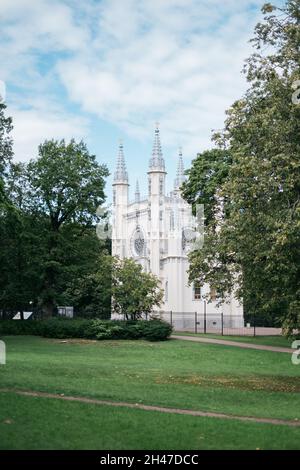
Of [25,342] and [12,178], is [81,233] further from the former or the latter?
[25,342]

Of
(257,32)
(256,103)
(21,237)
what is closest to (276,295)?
(256,103)

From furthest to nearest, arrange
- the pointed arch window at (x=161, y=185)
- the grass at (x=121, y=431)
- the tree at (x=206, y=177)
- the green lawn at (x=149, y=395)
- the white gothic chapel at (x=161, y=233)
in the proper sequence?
the pointed arch window at (x=161, y=185) < the white gothic chapel at (x=161, y=233) < the tree at (x=206, y=177) < the green lawn at (x=149, y=395) < the grass at (x=121, y=431)

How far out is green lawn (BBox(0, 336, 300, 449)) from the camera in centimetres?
1068

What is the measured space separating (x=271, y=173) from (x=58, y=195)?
29.0 meters

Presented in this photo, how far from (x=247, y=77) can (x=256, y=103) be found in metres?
0.89

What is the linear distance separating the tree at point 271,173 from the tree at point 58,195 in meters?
25.4

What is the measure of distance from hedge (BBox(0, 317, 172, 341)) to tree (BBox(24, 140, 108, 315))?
4843mm

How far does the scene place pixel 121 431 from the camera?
11125 millimetres

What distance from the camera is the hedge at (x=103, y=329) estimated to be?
127 feet

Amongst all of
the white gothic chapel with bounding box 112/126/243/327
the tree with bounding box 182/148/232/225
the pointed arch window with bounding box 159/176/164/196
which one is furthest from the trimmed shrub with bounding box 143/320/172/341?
the pointed arch window with bounding box 159/176/164/196

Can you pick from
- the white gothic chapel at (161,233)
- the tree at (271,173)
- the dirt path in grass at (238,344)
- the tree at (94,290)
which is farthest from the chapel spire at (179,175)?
the tree at (271,173)

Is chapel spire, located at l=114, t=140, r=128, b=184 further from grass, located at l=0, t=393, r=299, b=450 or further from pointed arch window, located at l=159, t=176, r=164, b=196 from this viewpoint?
grass, located at l=0, t=393, r=299, b=450

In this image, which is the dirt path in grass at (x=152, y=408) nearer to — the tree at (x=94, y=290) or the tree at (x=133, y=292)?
the tree at (x=133, y=292)

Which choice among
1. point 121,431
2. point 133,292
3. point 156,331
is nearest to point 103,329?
point 156,331
